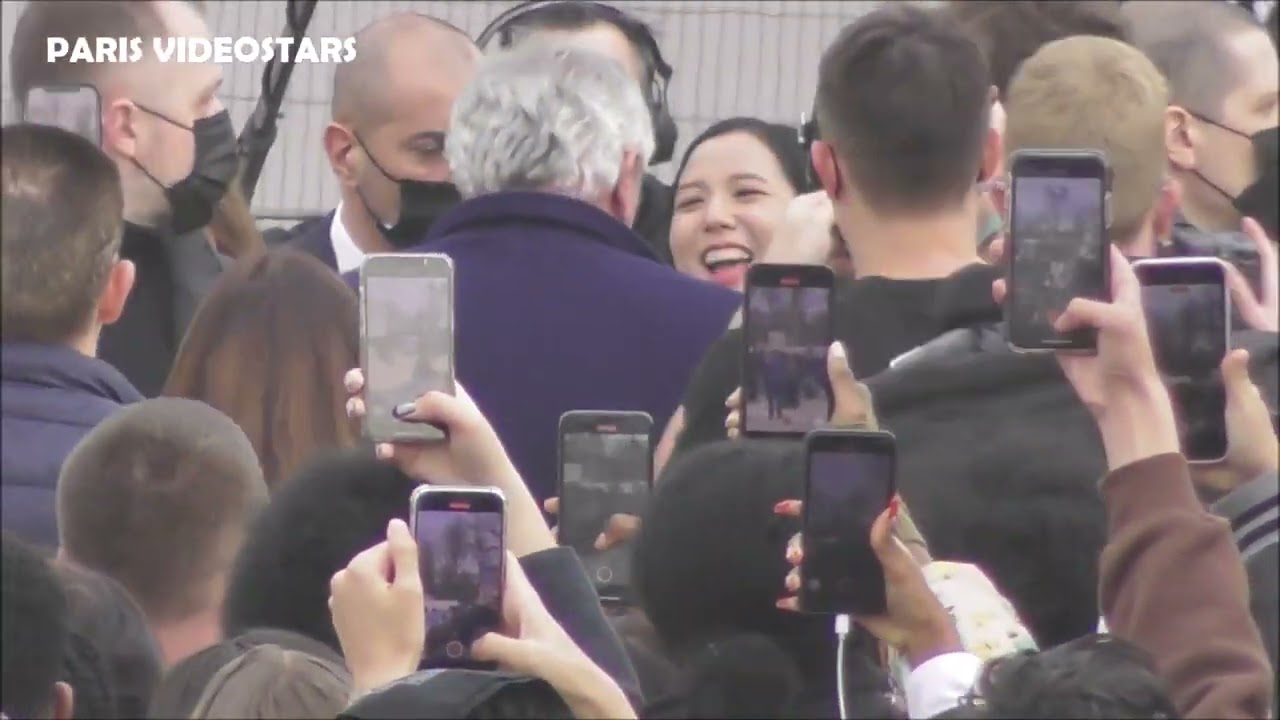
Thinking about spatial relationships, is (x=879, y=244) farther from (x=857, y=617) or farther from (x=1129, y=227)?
(x=857, y=617)

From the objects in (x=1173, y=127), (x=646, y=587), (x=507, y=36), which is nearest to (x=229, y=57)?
(x=507, y=36)

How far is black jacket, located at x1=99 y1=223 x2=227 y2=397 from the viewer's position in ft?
18.0

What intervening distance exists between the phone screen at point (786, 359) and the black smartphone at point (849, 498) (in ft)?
1.41

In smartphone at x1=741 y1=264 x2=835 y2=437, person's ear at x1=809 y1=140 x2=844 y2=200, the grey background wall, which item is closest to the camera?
smartphone at x1=741 y1=264 x2=835 y2=437

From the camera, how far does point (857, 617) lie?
3154 millimetres

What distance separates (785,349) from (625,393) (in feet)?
2.75

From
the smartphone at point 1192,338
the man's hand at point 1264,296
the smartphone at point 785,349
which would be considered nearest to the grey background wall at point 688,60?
the man's hand at point 1264,296

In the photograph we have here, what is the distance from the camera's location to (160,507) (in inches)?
161

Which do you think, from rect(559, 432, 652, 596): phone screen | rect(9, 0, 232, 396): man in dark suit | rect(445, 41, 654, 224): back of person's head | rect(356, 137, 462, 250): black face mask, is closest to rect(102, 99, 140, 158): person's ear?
rect(9, 0, 232, 396): man in dark suit

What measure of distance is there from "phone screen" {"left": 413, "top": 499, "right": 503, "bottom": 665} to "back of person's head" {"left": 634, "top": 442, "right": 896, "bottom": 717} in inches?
7.9

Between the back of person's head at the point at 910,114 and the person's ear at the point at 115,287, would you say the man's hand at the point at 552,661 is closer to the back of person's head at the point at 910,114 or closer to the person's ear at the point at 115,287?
the back of person's head at the point at 910,114

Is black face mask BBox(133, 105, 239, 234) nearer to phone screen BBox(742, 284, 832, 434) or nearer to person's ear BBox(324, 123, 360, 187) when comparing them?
person's ear BBox(324, 123, 360, 187)

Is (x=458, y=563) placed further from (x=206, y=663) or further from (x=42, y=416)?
(x=42, y=416)

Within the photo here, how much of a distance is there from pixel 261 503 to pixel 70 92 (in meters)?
1.56
